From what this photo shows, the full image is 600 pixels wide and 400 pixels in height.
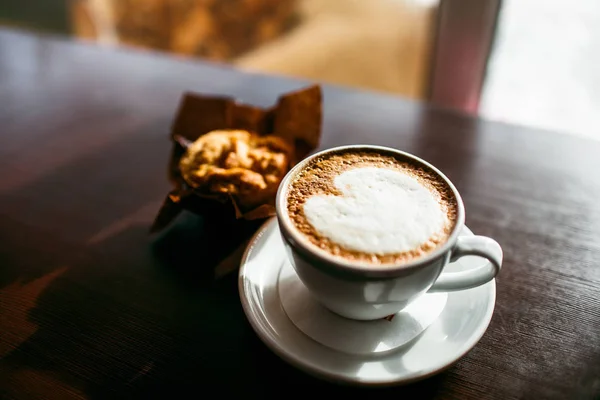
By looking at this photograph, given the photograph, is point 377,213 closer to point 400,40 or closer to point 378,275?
point 378,275

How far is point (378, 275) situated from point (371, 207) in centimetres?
8

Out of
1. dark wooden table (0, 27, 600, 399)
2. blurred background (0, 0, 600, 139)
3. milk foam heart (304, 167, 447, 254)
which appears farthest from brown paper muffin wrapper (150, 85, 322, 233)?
blurred background (0, 0, 600, 139)

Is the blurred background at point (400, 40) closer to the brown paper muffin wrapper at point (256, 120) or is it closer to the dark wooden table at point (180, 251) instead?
the dark wooden table at point (180, 251)

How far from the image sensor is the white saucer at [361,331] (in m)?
0.49

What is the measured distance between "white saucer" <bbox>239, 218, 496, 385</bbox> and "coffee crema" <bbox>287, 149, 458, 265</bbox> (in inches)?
3.7

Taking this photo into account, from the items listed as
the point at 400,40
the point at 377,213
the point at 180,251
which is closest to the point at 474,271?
the point at 377,213

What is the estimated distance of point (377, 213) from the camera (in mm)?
517

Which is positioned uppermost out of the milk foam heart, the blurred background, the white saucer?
the milk foam heart

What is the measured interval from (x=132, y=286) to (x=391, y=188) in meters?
0.31

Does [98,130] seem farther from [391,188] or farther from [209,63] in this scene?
[391,188]

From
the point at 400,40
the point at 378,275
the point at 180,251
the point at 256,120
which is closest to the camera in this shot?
the point at 378,275

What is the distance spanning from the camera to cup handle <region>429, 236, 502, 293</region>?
504 mm

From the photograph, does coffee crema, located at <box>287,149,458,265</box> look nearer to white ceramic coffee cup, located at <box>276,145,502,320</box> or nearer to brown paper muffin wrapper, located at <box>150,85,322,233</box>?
white ceramic coffee cup, located at <box>276,145,502,320</box>

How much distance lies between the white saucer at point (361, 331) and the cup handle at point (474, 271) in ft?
0.11
